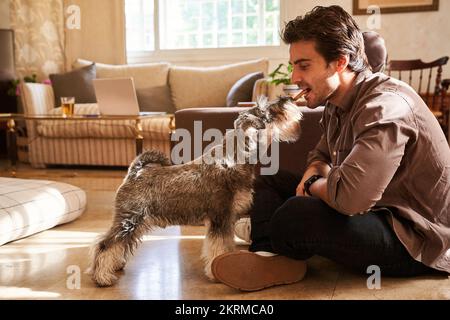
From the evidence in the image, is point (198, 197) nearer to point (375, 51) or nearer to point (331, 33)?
point (331, 33)

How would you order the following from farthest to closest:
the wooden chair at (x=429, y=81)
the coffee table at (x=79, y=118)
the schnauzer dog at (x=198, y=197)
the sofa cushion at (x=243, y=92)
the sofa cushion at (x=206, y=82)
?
the sofa cushion at (x=206, y=82), the sofa cushion at (x=243, y=92), the wooden chair at (x=429, y=81), the coffee table at (x=79, y=118), the schnauzer dog at (x=198, y=197)

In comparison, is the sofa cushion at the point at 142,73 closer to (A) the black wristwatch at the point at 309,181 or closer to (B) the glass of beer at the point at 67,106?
(B) the glass of beer at the point at 67,106

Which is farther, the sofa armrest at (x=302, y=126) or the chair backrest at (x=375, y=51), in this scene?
the sofa armrest at (x=302, y=126)

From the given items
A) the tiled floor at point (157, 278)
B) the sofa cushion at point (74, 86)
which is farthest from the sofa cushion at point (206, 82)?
the tiled floor at point (157, 278)

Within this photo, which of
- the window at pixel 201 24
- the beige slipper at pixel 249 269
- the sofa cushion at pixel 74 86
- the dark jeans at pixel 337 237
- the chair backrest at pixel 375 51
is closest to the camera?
the dark jeans at pixel 337 237

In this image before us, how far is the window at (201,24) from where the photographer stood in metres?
5.94

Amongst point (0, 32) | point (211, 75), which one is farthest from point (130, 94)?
point (0, 32)

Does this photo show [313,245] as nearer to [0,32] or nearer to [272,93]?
[272,93]

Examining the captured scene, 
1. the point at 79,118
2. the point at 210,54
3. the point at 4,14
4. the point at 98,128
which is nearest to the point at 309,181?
the point at 79,118

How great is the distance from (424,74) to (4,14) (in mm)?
5055

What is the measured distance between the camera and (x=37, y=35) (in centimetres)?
593

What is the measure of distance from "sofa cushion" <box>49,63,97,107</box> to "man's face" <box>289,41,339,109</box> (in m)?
4.23

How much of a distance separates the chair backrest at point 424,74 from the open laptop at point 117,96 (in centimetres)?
250

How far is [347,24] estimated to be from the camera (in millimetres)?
1688
